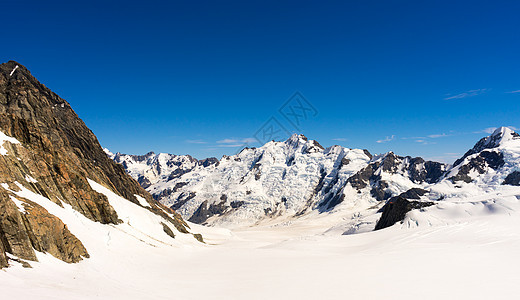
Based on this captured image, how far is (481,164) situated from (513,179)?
26.0m

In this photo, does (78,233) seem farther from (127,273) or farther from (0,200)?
(0,200)

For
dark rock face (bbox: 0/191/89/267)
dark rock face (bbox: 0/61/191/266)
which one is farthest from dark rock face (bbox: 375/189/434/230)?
dark rock face (bbox: 0/191/89/267)

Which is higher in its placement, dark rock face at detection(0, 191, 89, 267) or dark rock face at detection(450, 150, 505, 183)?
dark rock face at detection(450, 150, 505, 183)

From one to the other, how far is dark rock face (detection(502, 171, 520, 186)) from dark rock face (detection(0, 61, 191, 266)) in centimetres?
20096

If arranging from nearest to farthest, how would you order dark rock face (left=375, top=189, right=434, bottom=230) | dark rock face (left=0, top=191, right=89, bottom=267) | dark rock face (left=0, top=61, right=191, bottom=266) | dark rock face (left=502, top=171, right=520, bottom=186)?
dark rock face (left=0, top=191, right=89, bottom=267), dark rock face (left=0, top=61, right=191, bottom=266), dark rock face (left=375, top=189, right=434, bottom=230), dark rock face (left=502, top=171, right=520, bottom=186)

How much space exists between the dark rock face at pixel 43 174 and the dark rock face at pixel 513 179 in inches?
7912

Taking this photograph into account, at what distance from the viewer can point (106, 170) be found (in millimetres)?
68000

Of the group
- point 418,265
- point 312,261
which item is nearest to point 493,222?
point 418,265

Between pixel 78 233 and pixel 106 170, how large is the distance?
47.4m

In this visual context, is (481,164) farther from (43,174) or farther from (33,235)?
(33,235)

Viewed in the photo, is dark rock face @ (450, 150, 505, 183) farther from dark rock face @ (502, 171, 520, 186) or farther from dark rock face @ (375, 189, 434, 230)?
dark rock face @ (375, 189, 434, 230)

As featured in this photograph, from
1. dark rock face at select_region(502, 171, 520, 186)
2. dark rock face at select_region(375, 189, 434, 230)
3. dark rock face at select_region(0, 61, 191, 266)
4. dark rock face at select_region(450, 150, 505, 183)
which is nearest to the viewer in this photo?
dark rock face at select_region(0, 61, 191, 266)

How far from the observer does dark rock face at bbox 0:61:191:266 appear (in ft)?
57.6

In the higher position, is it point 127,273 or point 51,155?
point 51,155
